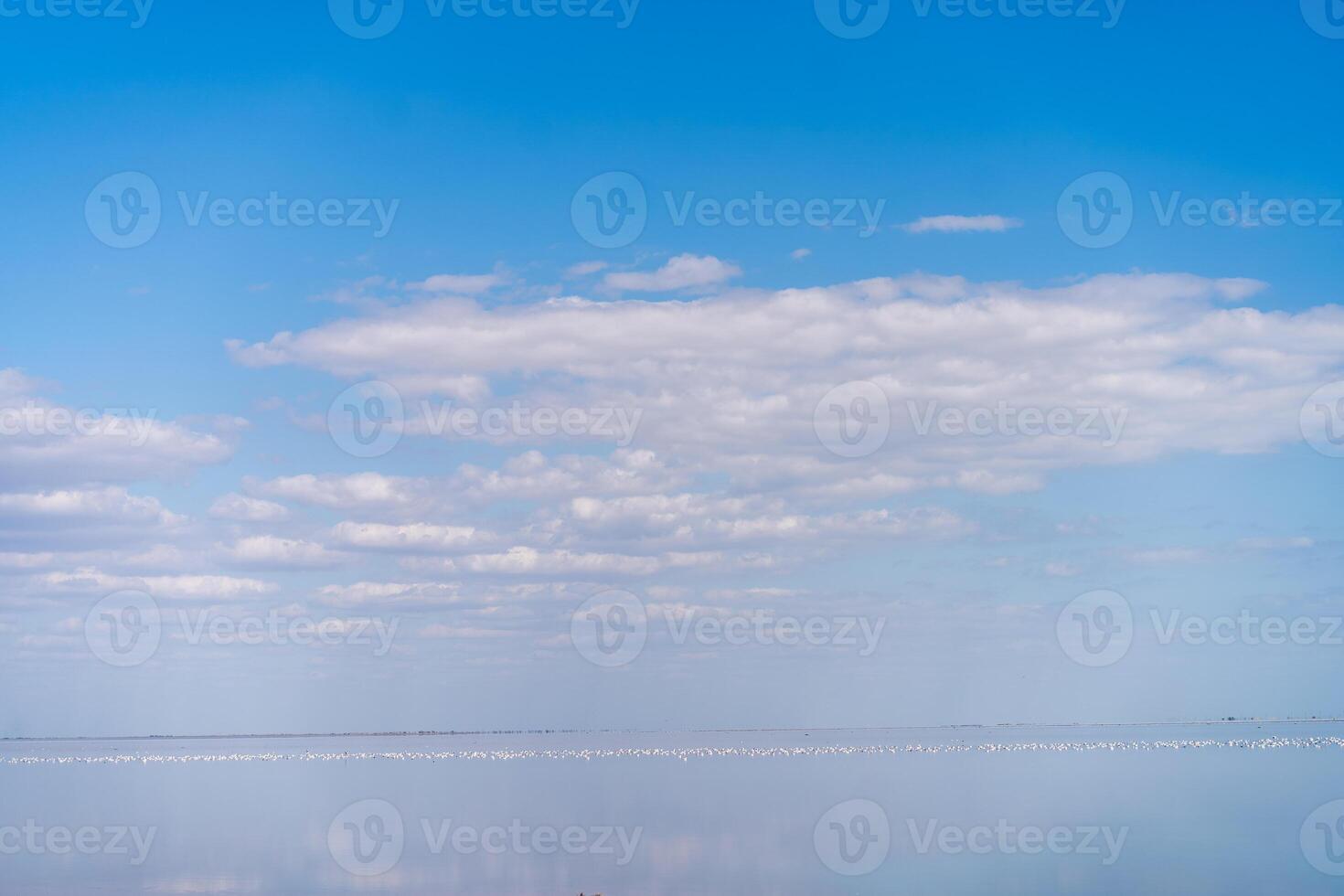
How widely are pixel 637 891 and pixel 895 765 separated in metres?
53.1

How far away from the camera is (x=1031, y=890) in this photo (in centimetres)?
3070

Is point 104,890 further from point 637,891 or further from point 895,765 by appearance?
point 895,765

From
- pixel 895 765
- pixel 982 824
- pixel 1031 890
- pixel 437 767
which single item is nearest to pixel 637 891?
pixel 1031 890

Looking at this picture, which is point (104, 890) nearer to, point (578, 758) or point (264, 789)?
point (264, 789)

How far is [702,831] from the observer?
1726 inches

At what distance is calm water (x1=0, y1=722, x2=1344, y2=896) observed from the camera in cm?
3325

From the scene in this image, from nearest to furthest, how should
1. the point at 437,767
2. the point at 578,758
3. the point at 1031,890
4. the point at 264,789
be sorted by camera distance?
the point at 1031,890, the point at 264,789, the point at 437,767, the point at 578,758

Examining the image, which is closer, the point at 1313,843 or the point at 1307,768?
the point at 1313,843

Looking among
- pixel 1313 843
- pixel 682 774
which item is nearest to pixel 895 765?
pixel 682 774

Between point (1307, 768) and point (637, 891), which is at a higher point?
point (1307, 768)

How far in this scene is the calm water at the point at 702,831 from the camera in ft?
109

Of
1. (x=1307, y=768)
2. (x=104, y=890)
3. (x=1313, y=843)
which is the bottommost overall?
(x=104, y=890)

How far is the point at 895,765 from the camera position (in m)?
81.8

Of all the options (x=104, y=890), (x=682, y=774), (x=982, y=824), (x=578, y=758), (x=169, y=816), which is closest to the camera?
(x=104, y=890)
